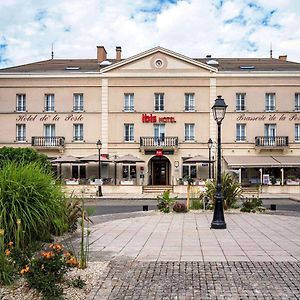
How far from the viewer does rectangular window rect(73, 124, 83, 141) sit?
38.6 m

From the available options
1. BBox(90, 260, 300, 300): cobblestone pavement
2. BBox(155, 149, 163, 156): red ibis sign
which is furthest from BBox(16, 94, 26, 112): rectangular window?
BBox(90, 260, 300, 300): cobblestone pavement

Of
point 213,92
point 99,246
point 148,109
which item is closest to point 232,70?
point 213,92

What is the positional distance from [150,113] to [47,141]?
9.25 m

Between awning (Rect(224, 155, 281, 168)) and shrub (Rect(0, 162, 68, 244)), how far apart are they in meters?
27.0

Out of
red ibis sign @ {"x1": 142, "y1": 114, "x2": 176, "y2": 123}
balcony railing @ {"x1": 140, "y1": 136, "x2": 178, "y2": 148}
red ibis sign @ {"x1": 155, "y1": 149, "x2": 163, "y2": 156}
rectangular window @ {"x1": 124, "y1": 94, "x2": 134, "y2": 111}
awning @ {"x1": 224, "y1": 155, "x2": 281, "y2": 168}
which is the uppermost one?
rectangular window @ {"x1": 124, "y1": 94, "x2": 134, "y2": 111}

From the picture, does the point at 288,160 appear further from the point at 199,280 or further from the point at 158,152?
the point at 199,280

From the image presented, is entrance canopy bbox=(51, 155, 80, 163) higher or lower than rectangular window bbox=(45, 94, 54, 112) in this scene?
lower

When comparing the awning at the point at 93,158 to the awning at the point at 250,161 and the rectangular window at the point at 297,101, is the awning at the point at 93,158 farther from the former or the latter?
the rectangular window at the point at 297,101

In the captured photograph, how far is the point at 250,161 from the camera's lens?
118 feet

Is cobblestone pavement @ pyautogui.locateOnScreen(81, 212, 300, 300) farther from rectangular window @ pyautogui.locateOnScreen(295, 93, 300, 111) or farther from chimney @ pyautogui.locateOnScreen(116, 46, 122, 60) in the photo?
chimney @ pyautogui.locateOnScreen(116, 46, 122, 60)

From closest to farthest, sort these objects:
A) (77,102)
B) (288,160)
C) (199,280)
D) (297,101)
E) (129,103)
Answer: (199,280) → (288,160) → (297,101) → (129,103) → (77,102)

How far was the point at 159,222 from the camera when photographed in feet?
47.1

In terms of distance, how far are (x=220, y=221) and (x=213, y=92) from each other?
2654cm

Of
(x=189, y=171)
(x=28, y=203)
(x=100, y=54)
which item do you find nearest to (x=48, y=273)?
(x=28, y=203)
